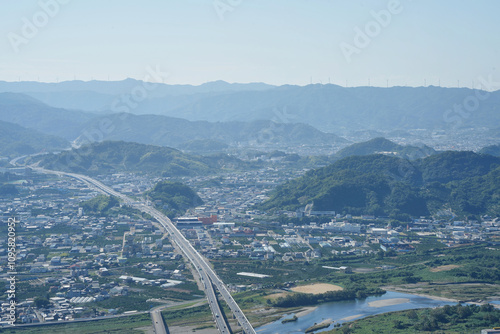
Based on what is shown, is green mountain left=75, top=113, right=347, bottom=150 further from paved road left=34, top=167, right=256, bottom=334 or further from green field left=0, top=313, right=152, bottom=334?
green field left=0, top=313, right=152, bottom=334

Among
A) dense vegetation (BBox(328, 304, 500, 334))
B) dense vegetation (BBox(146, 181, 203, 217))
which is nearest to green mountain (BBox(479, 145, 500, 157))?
dense vegetation (BBox(146, 181, 203, 217))

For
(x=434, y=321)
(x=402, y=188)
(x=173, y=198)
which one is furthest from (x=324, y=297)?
(x=173, y=198)

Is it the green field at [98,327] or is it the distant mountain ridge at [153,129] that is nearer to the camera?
the green field at [98,327]

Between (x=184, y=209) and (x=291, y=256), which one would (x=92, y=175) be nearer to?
(x=184, y=209)

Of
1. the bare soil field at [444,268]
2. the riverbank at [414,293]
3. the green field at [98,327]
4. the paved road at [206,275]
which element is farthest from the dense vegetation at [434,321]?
the green field at [98,327]

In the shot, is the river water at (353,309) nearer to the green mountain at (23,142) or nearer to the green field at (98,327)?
the green field at (98,327)

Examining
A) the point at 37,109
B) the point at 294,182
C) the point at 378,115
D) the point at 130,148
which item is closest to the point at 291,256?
the point at 294,182
